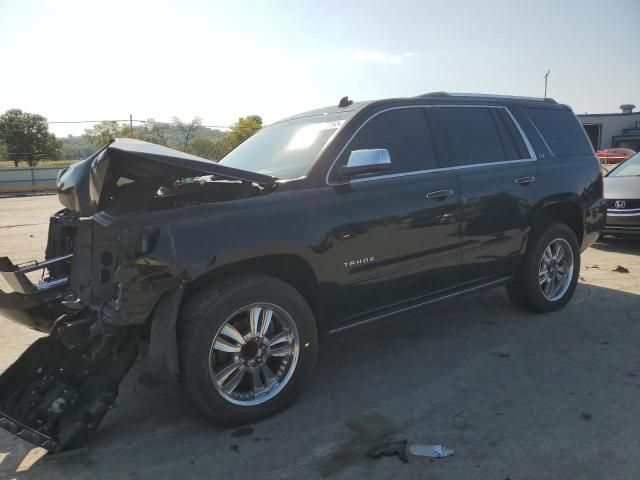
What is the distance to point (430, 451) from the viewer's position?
2.86m

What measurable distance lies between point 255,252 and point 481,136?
2496mm

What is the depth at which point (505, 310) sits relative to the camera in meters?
5.28

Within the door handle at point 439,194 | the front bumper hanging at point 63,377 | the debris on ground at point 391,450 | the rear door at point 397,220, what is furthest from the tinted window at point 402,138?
the front bumper hanging at point 63,377

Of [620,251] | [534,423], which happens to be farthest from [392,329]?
[620,251]

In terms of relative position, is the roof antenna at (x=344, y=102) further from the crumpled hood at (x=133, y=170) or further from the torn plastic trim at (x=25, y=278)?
the torn plastic trim at (x=25, y=278)

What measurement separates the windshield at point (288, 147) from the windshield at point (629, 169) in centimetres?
686

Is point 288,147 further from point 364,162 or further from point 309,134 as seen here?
point 364,162

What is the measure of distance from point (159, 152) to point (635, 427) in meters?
3.18

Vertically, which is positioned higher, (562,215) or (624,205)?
(562,215)

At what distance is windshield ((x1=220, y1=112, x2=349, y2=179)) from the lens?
371 centimetres

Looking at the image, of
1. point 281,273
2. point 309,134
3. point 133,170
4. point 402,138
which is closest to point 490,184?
point 402,138

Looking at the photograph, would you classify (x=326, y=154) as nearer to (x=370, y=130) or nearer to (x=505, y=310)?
(x=370, y=130)

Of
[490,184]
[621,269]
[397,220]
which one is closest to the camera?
[397,220]

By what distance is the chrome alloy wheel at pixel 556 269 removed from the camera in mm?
5027
